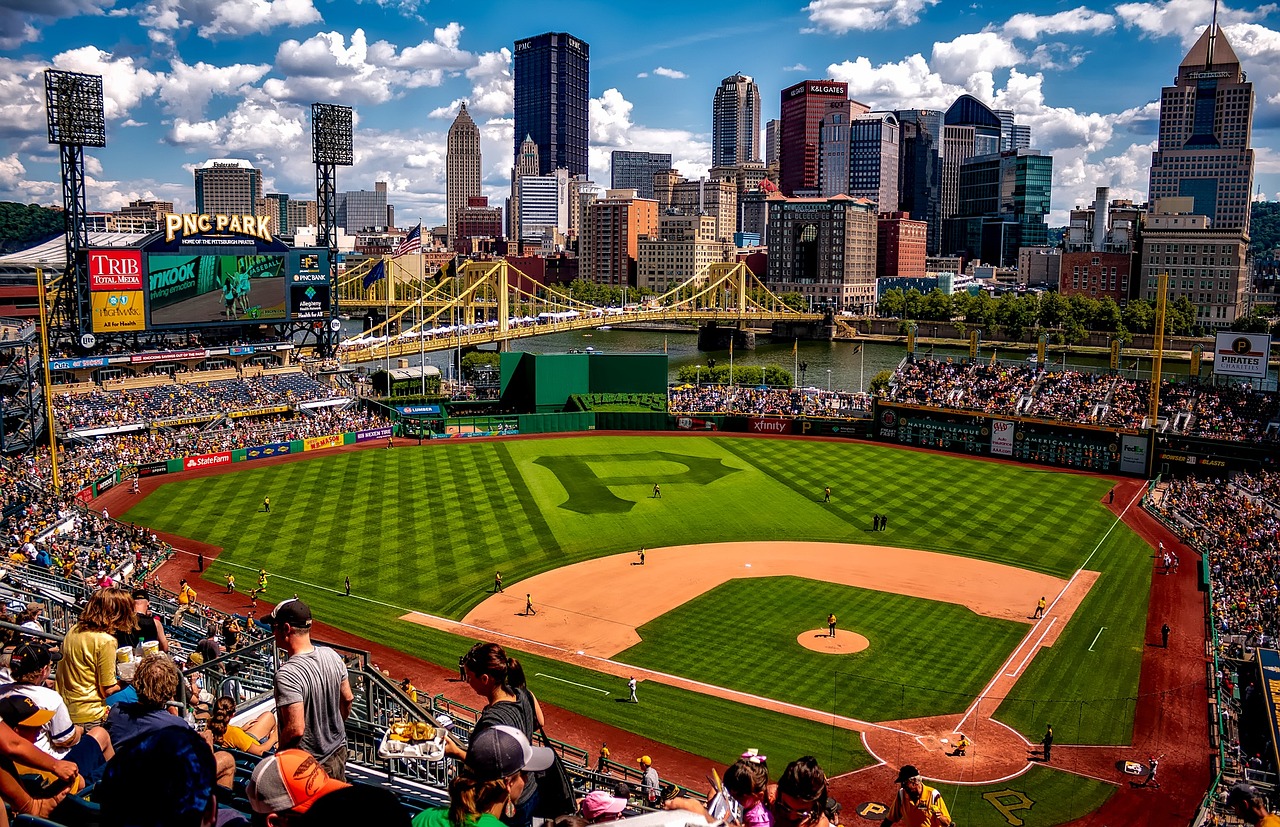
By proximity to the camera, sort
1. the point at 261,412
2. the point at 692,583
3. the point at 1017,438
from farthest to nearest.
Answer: the point at 261,412 → the point at 1017,438 → the point at 692,583

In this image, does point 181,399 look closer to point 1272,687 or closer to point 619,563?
point 619,563

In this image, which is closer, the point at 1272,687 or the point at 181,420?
the point at 1272,687

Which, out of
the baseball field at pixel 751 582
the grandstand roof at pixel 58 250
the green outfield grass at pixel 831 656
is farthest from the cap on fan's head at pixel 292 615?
the grandstand roof at pixel 58 250

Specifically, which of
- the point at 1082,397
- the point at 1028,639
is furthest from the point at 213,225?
the point at 1028,639

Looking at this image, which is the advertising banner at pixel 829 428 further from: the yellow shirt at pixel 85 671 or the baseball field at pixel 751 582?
the yellow shirt at pixel 85 671

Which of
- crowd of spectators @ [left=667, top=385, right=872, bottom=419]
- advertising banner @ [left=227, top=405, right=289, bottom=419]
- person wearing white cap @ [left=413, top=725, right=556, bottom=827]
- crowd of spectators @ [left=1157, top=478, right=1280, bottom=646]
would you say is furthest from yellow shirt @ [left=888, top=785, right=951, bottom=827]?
advertising banner @ [left=227, top=405, right=289, bottom=419]

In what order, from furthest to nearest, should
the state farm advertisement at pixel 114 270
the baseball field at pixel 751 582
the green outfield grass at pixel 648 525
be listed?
1. the state farm advertisement at pixel 114 270
2. the green outfield grass at pixel 648 525
3. the baseball field at pixel 751 582
